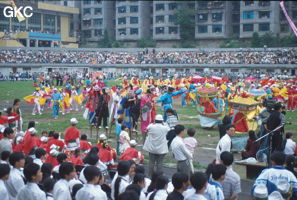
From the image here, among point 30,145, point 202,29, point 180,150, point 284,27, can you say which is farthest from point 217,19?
point 180,150

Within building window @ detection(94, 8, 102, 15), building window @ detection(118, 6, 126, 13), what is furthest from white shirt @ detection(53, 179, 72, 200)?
building window @ detection(94, 8, 102, 15)

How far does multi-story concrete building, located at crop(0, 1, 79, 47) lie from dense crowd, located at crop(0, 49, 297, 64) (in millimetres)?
7712

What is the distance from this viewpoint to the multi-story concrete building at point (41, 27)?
70669 mm

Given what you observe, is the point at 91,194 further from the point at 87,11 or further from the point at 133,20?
the point at 87,11

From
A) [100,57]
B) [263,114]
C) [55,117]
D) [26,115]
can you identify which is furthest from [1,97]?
[100,57]

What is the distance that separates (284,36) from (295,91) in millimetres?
39154

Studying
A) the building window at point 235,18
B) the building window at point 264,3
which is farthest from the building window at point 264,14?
the building window at point 235,18

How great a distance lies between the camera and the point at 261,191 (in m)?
6.25

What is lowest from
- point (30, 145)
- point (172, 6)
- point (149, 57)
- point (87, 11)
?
point (30, 145)

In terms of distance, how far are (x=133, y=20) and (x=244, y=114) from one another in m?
62.2

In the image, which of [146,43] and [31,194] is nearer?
[31,194]

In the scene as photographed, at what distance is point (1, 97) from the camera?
105 feet

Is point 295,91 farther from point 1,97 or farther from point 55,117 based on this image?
point 1,97

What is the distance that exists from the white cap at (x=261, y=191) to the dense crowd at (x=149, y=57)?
1918 inches
